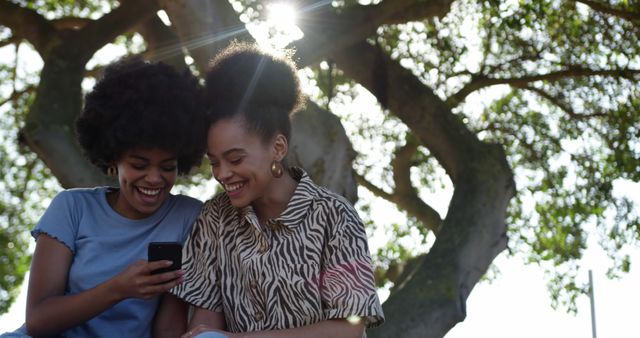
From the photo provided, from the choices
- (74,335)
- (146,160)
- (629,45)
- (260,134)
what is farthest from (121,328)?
(629,45)

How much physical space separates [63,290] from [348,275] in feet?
3.69

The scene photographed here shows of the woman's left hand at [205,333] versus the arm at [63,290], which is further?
the arm at [63,290]

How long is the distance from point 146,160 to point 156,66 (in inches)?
16.3

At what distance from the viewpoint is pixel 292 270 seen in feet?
10.3

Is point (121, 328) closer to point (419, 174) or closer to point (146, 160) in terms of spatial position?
point (146, 160)

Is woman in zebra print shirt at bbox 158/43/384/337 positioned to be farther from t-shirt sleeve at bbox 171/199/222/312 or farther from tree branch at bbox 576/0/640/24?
tree branch at bbox 576/0/640/24

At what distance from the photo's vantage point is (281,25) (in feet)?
23.5

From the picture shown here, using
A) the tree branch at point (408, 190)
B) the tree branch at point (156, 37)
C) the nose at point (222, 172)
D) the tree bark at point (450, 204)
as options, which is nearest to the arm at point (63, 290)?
the nose at point (222, 172)

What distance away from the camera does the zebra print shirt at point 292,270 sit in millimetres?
3109

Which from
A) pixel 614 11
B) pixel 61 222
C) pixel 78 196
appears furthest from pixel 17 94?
pixel 61 222

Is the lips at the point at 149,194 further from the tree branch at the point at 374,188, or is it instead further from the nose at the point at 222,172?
the tree branch at the point at 374,188

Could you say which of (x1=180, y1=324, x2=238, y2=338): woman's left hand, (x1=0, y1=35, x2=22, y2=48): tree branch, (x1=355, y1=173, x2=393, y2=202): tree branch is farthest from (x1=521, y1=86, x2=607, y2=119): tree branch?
(x1=180, y1=324, x2=238, y2=338): woman's left hand

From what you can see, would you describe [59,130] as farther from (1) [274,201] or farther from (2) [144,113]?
(1) [274,201]

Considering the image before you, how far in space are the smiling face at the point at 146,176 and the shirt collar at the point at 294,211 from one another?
0.37 meters
